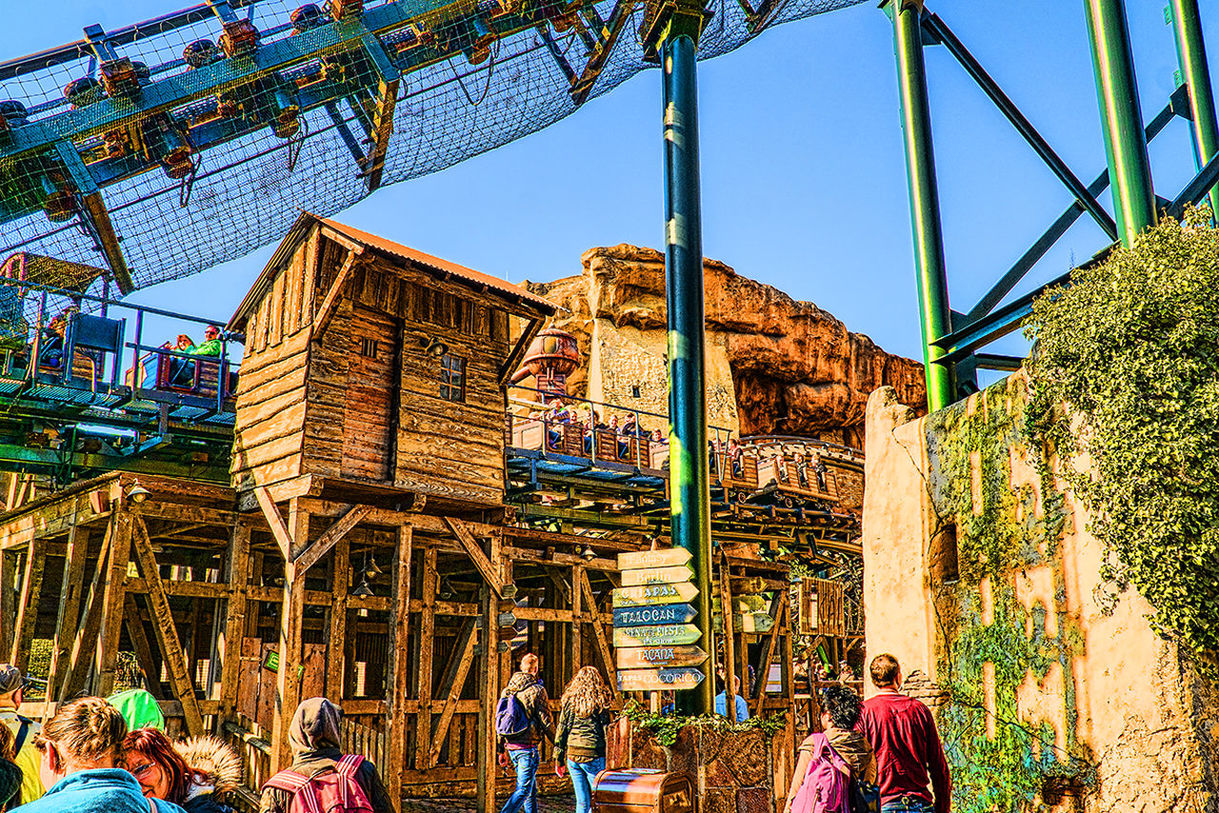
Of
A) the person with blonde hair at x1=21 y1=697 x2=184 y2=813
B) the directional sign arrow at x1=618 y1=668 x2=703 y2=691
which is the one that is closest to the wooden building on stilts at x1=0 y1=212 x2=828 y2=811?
the directional sign arrow at x1=618 y1=668 x2=703 y2=691

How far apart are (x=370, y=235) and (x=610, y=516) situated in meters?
10.2

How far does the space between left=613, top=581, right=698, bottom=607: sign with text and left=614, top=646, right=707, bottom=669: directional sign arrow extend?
437 mm

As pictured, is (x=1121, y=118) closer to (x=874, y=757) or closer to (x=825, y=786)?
(x=874, y=757)

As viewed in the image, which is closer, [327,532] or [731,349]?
[327,532]

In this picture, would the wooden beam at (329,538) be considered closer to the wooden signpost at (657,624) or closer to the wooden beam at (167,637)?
the wooden beam at (167,637)

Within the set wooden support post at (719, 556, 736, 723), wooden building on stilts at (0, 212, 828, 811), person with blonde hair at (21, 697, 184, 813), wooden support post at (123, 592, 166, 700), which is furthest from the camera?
wooden support post at (719, 556, 736, 723)

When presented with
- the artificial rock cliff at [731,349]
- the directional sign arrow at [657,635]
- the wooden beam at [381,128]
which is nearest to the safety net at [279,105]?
the wooden beam at [381,128]

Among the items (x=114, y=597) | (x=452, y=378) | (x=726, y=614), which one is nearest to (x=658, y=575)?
(x=452, y=378)

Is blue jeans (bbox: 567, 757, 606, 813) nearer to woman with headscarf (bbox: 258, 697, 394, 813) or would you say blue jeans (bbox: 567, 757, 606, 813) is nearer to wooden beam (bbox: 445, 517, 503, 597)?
wooden beam (bbox: 445, 517, 503, 597)

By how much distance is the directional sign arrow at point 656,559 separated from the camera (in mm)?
10281

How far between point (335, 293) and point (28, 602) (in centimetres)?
636

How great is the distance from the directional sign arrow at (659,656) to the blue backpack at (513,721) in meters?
1.11

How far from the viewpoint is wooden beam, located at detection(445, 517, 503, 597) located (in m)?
14.6

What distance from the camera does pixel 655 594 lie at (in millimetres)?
10367
